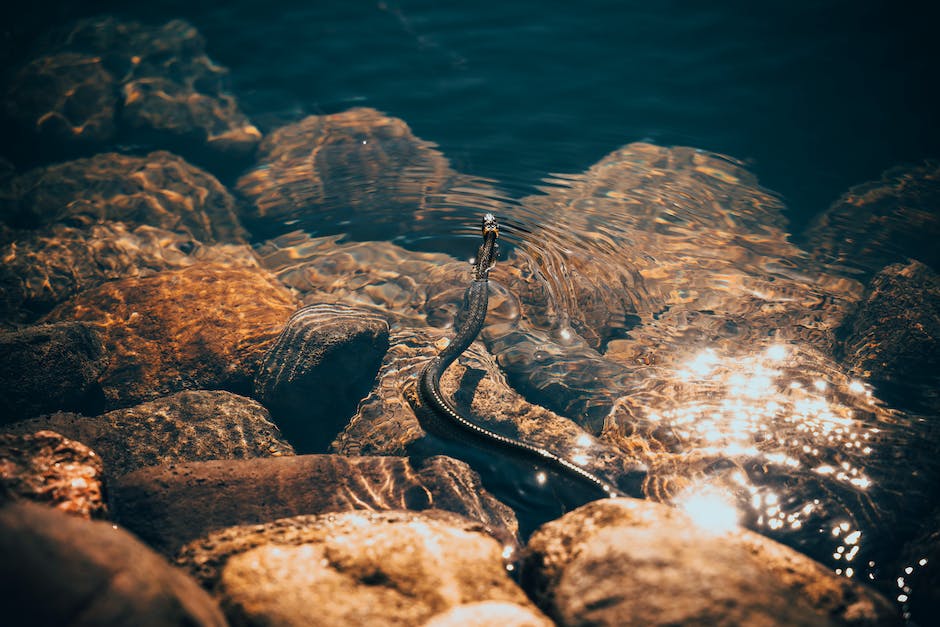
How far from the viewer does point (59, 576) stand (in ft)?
6.78

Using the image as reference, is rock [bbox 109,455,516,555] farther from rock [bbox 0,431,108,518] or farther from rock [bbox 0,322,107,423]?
rock [bbox 0,322,107,423]

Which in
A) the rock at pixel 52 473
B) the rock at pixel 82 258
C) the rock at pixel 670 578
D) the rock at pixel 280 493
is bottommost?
the rock at pixel 280 493

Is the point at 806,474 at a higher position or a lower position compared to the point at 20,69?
lower

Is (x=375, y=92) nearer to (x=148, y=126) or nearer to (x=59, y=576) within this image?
(x=148, y=126)

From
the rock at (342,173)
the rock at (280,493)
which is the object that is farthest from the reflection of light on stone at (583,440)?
the rock at (342,173)

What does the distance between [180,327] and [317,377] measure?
2053mm

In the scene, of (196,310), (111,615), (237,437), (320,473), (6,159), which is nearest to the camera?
(111,615)

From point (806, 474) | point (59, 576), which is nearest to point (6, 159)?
point (59, 576)

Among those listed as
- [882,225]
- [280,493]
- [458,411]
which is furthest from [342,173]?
[882,225]

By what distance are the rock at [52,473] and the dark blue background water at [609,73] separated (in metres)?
7.22

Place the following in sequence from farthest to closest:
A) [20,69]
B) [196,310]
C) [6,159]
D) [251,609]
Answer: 1. [20,69]
2. [6,159]
3. [196,310]
4. [251,609]

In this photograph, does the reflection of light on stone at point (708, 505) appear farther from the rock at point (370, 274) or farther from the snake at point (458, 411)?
the rock at point (370, 274)

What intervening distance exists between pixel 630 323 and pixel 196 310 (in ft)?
18.8

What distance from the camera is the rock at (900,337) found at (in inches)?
220
